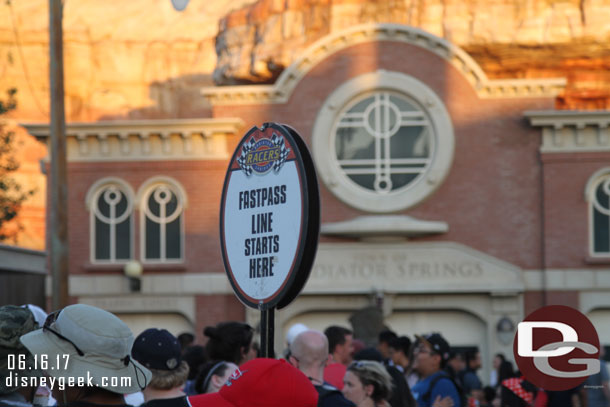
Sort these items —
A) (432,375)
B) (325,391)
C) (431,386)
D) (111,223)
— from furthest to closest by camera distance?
(111,223)
(432,375)
(431,386)
(325,391)

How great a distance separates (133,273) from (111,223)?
5.25ft

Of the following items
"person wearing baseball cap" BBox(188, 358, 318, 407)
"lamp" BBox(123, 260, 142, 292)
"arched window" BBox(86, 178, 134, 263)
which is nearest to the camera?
"person wearing baseball cap" BBox(188, 358, 318, 407)

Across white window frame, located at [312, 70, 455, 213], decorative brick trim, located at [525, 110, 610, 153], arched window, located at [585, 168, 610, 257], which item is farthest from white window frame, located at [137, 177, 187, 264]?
arched window, located at [585, 168, 610, 257]

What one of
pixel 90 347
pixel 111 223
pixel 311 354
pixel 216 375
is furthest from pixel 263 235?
pixel 111 223

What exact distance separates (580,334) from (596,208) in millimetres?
23059

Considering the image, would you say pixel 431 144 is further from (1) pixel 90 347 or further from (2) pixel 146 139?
(1) pixel 90 347

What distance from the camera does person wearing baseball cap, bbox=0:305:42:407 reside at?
4.57 metres

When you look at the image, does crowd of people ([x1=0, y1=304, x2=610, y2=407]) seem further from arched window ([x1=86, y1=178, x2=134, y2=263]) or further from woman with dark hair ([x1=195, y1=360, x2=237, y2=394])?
arched window ([x1=86, y1=178, x2=134, y2=263])

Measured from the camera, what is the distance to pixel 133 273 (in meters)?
27.8

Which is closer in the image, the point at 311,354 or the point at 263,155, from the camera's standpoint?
the point at 263,155

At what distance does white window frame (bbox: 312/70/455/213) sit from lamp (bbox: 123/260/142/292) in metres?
5.04

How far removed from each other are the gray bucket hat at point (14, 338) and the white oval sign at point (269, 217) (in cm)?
104

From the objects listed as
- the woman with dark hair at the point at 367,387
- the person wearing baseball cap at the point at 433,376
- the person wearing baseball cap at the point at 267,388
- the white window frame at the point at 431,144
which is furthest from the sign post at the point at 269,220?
the white window frame at the point at 431,144

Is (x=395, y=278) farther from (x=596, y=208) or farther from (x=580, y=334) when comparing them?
(x=580, y=334)
